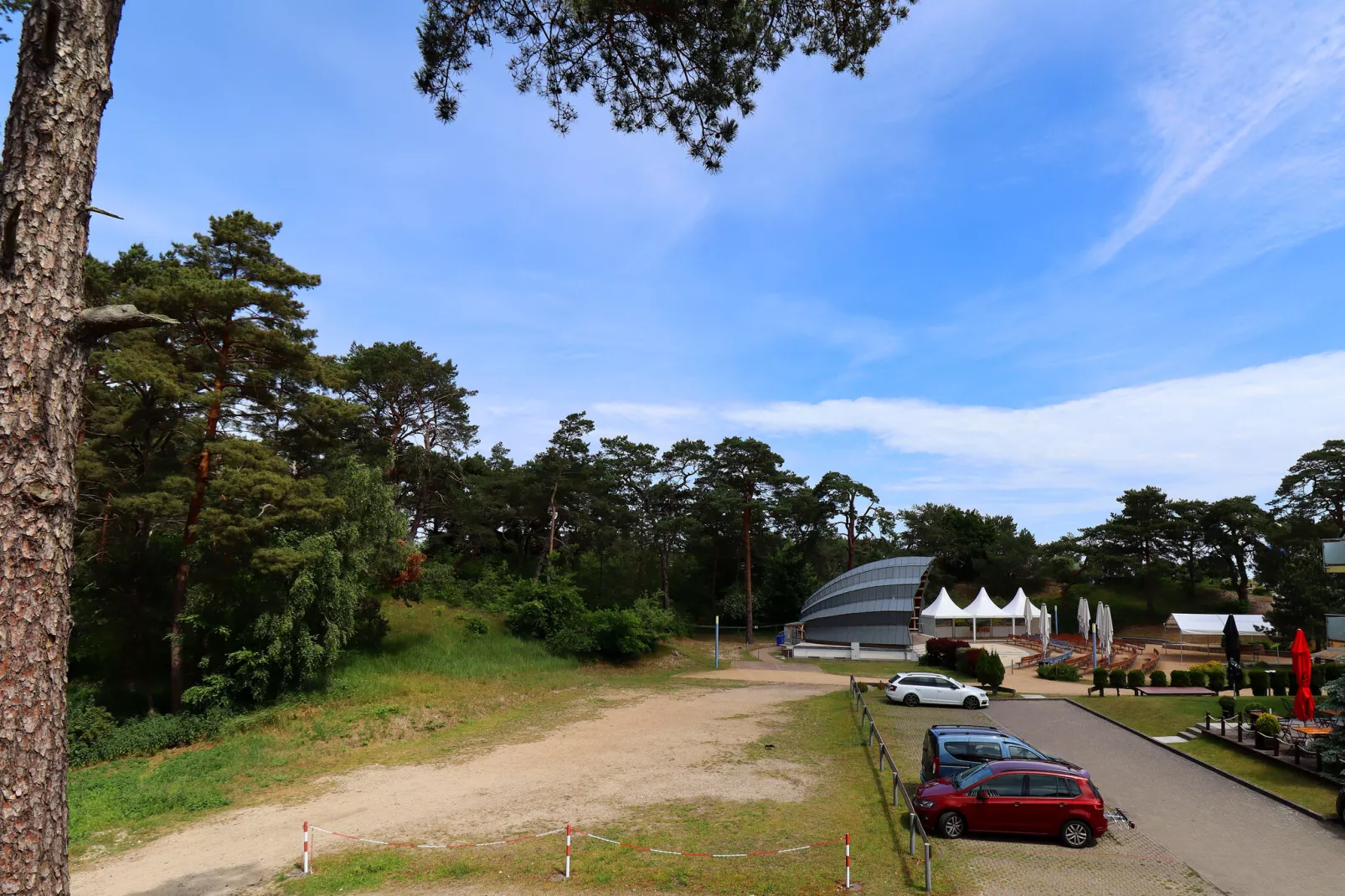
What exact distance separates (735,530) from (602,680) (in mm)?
→ 30601

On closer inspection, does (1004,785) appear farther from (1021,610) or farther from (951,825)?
(1021,610)

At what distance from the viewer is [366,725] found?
977 inches

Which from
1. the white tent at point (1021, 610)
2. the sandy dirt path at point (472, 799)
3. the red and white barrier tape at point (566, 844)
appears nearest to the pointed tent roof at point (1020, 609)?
the white tent at point (1021, 610)

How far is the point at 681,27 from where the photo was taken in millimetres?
9508

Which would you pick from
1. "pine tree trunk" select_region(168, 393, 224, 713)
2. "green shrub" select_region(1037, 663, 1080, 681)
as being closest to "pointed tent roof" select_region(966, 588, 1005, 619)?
"green shrub" select_region(1037, 663, 1080, 681)

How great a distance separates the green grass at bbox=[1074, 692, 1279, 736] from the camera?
2298 centimetres

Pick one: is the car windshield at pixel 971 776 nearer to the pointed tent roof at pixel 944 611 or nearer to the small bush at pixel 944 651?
the small bush at pixel 944 651

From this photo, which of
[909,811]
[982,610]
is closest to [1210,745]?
[909,811]

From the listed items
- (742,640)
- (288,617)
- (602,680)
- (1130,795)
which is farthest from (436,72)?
(742,640)

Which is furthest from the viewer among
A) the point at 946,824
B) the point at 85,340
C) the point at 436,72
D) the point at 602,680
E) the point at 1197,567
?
the point at 1197,567

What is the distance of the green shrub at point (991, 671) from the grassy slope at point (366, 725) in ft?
51.1

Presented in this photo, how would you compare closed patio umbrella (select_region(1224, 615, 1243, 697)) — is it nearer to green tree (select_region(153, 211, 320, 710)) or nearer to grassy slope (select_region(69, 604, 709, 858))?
grassy slope (select_region(69, 604, 709, 858))

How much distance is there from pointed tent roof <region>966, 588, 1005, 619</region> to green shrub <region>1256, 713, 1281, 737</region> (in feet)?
110

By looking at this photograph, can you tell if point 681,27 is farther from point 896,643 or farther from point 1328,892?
point 896,643
